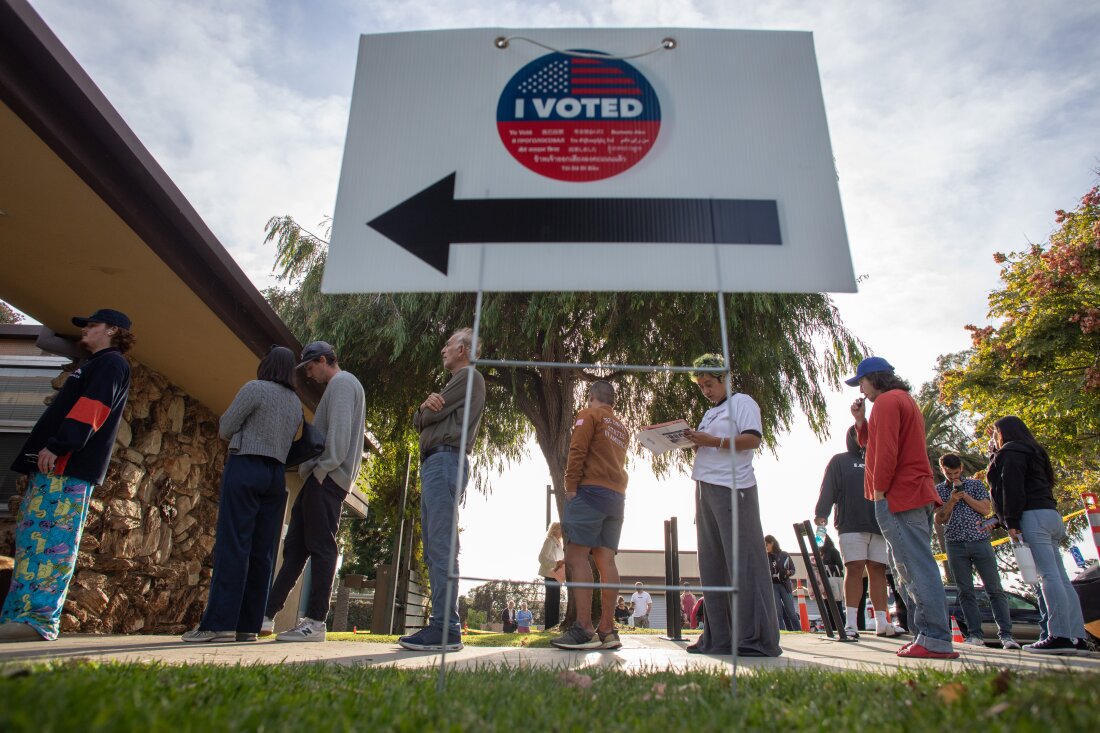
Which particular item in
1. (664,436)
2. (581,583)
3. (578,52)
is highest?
(578,52)

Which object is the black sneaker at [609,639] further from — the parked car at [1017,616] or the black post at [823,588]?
the parked car at [1017,616]

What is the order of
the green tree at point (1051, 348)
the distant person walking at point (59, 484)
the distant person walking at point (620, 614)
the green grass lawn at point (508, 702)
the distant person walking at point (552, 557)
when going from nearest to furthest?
the green grass lawn at point (508, 702) → the distant person walking at point (59, 484) → the distant person walking at point (552, 557) → the green tree at point (1051, 348) → the distant person walking at point (620, 614)

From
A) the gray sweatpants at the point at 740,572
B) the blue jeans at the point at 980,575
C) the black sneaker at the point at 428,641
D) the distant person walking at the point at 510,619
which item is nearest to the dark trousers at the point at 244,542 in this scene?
the black sneaker at the point at 428,641

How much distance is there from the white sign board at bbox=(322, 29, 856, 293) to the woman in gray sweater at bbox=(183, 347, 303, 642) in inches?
58.9

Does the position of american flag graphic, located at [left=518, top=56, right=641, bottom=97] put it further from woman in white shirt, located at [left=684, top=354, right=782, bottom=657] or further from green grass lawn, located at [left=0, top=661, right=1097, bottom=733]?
green grass lawn, located at [left=0, top=661, right=1097, bottom=733]

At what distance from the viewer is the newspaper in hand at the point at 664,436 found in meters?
3.58

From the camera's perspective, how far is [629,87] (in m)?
2.62

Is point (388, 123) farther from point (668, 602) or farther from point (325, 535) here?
point (668, 602)

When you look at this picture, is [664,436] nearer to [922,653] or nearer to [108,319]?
[922,653]

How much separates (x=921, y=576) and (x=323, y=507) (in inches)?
124

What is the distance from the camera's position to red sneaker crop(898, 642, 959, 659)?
3.15 m

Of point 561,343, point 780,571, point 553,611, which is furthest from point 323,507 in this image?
point 780,571

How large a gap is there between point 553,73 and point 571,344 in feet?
20.5

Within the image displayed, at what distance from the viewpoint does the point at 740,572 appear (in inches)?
137
